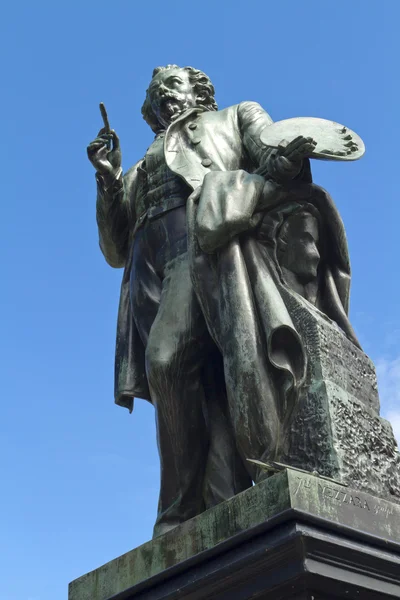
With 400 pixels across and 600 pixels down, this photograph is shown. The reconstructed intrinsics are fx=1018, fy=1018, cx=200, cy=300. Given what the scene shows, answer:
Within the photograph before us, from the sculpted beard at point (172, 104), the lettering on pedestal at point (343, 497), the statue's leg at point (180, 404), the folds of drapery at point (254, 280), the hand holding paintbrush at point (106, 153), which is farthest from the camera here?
the sculpted beard at point (172, 104)

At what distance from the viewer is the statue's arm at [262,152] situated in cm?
673

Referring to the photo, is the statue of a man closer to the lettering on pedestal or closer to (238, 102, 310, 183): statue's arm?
(238, 102, 310, 183): statue's arm

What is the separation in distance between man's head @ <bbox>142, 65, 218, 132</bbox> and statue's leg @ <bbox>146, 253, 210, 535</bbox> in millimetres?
2004

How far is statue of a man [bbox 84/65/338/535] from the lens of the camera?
6777 millimetres

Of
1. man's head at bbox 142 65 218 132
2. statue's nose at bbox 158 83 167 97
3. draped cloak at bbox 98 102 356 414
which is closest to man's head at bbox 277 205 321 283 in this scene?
draped cloak at bbox 98 102 356 414

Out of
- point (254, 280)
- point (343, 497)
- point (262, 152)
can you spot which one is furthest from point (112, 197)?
point (343, 497)

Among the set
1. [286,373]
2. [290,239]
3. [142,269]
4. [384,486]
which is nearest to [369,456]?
[384,486]

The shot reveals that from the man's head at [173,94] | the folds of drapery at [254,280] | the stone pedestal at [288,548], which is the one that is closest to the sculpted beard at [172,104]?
the man's head at [173,94]

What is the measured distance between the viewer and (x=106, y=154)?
7918mm

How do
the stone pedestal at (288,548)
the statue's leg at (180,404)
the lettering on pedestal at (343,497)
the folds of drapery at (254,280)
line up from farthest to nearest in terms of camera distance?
the statue's leg at (180,404) < the folds of drapery at (254,280) < the lettering on pedestal at (343,497) < the stone pedestal at (288,548)

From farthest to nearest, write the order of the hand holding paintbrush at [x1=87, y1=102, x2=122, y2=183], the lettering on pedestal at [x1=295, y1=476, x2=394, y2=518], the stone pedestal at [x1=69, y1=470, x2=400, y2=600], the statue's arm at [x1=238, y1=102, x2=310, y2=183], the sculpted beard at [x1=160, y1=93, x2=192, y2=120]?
the sculpted beard at [x1=160, y1=93, x2=192, y2=120] < the hand holding paintbrush at [x1=87, y1=102, x2=122, y2=183] < the statue's arm at [x1=238, y1=102, x2=310, y2=183] < the lettering on pedestal at [x1=295, y1=476, x2=394, y2=518] < the stone pedestal at [x1=69, y1=470, x2=400, y2=600]

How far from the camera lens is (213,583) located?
5398 millimetres

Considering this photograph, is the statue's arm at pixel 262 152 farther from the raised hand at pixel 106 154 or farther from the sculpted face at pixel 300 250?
the raised hand at pixel 106 154

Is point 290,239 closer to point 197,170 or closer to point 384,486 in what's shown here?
point 197,170
